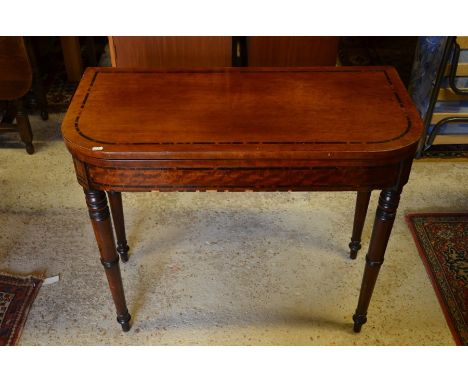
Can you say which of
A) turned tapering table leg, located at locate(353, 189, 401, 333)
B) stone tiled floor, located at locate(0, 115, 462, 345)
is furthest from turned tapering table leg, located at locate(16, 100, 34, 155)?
turned tapering table leg, located at locate(353, 189, 401, 333)

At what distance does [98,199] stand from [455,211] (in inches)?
67.4

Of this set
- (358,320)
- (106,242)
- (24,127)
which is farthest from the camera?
(24,127)

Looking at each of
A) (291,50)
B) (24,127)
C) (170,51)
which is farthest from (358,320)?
(24,127)

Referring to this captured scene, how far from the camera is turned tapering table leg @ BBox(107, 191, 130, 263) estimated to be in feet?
6.17

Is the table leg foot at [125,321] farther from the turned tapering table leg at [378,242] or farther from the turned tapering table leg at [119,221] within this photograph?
the turned tapering table leg at [378,242]

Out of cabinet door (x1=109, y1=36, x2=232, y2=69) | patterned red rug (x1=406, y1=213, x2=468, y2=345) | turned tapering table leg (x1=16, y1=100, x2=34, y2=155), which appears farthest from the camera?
turned tapering table leg (x1=16, y1=100, x2=34, y2=155)

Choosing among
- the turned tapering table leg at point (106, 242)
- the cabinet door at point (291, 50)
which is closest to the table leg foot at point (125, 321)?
the turned tapering table leg at point (106, 242)

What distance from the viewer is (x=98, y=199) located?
144cm

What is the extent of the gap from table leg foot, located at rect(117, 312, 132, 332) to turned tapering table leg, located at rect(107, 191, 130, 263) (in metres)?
0.35

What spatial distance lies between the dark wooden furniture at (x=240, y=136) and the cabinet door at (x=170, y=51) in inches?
24.3

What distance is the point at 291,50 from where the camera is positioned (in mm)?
2354

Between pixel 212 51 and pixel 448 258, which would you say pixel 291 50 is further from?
pixel 448 258

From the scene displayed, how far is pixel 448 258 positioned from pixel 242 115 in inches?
47.9

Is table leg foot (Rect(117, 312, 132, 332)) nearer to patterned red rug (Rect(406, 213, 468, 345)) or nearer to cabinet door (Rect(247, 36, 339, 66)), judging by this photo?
patterned red rug (Rect(406, 213, 468, 345))
